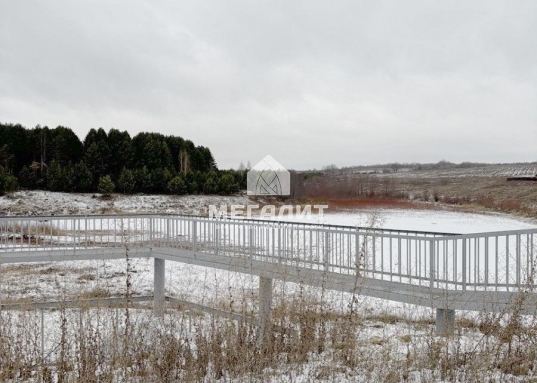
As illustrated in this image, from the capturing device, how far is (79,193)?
4400 centimetres

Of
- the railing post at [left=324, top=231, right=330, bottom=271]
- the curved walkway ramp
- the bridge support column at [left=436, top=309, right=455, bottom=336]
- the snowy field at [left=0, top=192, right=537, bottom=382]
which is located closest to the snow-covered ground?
the snowy field at [left=0, top=192, right=537, bottom=382]

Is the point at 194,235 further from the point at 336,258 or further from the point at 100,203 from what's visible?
the point at 100,203

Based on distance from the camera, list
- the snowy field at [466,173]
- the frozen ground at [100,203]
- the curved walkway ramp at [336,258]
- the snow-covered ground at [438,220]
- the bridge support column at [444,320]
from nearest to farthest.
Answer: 1. the curved walkway ramp at [336,258]
2. the bridge support column at [444,320]
3. the snow-covered ground at [438,220]
4. the frozen ground at [100,203]
5. the snowy field at [466,173]

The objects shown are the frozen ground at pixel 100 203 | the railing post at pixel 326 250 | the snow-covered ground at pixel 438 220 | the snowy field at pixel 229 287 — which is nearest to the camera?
the snowy field at pixel 229 287

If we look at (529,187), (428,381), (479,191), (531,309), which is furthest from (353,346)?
(529,187)

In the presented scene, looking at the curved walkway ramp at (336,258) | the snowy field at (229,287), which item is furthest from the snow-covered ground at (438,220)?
the curved walkway ramp at (336,258)

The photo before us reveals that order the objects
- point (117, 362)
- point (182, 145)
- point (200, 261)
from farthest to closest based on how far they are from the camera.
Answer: point (182, 145) < point (200, 261) < point (117, 362)

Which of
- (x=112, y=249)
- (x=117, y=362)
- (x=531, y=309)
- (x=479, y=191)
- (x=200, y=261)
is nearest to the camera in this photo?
(x=117, y=362)

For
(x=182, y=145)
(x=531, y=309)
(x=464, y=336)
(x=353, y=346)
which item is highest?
(x=182, y=145)

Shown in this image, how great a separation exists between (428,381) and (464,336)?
4.31 meters

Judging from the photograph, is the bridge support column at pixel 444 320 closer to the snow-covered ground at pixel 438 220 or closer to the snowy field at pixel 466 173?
the snow-covered ground at pixel 438 220

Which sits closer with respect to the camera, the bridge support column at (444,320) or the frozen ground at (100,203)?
the bridge support column at (444,320)

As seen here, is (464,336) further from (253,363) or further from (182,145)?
(182,145)

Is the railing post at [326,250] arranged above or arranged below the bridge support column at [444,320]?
above
